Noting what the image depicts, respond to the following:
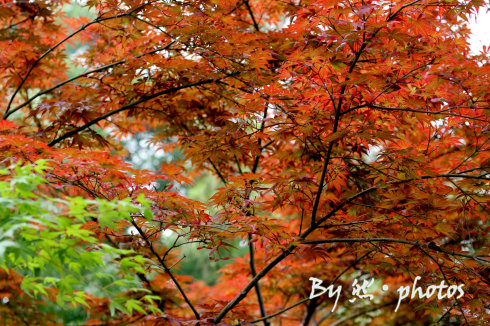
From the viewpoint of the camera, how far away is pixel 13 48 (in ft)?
10.6

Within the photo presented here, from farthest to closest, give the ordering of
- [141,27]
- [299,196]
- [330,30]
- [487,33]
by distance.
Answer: [487,33], [141,27], [299,196], [330,30]

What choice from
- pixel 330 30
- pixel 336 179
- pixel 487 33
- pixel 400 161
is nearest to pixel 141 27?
pixel 330 30

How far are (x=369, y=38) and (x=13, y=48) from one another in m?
2.65

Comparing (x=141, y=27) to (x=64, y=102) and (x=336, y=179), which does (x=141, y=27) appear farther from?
(x=336, y=179)

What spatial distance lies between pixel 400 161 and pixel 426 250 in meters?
0.57

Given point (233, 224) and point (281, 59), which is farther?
point (281, 59)

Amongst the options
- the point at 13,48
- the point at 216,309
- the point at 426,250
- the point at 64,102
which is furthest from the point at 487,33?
the point at 13,48

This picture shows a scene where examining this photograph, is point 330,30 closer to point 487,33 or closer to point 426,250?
point 426,250

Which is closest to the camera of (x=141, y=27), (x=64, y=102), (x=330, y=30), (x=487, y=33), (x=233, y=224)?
(x=330, y=30)

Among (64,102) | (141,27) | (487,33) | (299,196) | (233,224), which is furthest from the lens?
(487,33)

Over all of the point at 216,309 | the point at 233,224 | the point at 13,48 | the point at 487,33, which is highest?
the point at 487,33

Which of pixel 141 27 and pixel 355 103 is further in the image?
pixel 141 27

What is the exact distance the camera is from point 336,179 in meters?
2.79

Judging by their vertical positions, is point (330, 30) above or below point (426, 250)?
above
